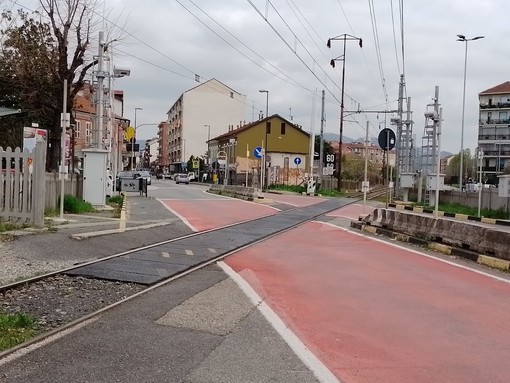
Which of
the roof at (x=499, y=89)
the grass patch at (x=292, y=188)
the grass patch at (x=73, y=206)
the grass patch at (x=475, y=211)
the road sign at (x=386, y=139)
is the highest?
the roof at (x=499, y=89)

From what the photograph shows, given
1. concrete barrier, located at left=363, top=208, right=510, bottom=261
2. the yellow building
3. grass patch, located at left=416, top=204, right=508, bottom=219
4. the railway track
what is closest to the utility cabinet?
the railway track

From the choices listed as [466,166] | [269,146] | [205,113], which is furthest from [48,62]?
[466,166]

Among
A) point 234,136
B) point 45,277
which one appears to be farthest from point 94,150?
point 234,136

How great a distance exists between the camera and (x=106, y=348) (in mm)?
5531

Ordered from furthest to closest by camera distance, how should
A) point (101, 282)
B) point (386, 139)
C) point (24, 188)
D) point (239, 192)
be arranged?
1. point (239, 192)
2. point (386, 139)
3. point (24, 188)
4. point (101, 282)

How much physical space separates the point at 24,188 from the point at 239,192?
2434 centimetres

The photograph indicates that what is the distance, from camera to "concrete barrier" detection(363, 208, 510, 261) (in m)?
12.3

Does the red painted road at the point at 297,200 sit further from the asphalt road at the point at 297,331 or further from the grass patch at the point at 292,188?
the asphalt road at the point at 297,331

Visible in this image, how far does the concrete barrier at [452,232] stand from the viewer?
40.3 feet

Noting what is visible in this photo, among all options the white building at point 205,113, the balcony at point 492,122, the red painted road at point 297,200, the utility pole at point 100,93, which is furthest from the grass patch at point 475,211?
the white building at point 205,113

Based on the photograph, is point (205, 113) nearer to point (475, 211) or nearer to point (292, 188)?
point (292, 188)

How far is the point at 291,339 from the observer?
240 inches

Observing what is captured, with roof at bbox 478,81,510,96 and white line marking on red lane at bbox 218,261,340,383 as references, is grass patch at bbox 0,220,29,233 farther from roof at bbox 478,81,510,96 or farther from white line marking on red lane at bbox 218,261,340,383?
roof at bbox 478,81,510,96

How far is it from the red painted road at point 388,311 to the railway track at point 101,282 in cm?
105
